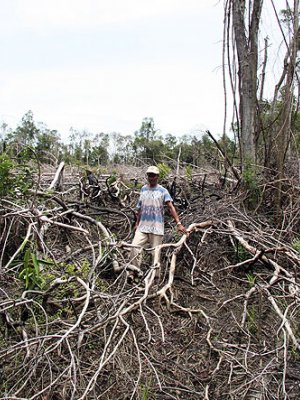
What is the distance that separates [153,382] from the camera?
303 centimetres

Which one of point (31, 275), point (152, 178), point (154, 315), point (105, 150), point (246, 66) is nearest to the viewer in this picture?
point (31, 275)

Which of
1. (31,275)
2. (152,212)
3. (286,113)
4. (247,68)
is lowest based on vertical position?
(31,275)

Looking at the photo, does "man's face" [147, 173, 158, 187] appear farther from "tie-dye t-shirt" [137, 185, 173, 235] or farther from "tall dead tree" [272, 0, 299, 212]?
"tall dead tree" [272, 0, 299, 212]

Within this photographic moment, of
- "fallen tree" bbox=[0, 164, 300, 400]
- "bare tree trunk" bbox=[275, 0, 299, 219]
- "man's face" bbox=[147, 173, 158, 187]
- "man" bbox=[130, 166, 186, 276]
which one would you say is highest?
"bare tree trunk" bbox=[275, 0, 299, 219]

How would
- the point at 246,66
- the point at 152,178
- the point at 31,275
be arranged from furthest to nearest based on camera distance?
the point at 246,66 < the point at 152,178 < the point at 31,275

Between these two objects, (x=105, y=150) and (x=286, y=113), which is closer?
(x=286, y=113)

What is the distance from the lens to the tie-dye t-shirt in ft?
15.0

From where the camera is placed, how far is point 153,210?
459 cm

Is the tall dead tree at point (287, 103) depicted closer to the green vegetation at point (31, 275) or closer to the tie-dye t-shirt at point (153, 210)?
the tie-dye t-shirt at point (153, 210)

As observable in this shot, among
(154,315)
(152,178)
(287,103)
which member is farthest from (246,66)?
(154,315)

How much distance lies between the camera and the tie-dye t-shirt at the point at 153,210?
457 cm

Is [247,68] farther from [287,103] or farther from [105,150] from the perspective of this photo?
[105,150]

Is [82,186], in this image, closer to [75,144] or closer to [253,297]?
[253,297]

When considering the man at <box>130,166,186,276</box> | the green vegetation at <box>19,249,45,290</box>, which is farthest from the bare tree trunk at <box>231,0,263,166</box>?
the green vegetation at <box>19,249,45,290</box>
